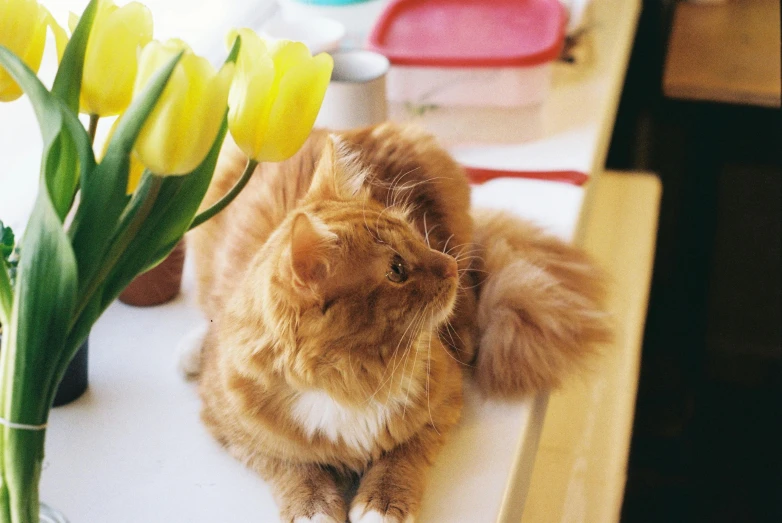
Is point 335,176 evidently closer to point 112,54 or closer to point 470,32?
point 112,54

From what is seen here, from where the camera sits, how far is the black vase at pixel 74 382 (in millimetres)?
925

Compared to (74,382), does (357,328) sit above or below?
above

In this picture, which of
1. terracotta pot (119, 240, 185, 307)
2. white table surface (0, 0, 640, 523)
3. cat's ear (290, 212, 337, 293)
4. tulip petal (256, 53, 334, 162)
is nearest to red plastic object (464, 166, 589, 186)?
white table surface (0, 0, 640, 523)

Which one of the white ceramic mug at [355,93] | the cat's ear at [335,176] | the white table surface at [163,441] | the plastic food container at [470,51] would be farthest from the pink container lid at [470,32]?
the cat's ear at [335,176]

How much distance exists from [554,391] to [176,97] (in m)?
0.66

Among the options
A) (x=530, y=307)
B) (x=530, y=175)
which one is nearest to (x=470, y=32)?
(x=530, y=175)

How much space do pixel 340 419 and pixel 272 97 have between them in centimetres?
39

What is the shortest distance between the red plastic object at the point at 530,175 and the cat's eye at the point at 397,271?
49 centimetres

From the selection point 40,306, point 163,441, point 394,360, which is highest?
point 40,306

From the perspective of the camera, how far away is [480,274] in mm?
1144

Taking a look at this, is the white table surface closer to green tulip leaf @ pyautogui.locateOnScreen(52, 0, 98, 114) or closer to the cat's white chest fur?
the cat's white chest fur

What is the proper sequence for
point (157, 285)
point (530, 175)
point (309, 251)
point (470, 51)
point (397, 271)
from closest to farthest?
point (309, 251), point (397, 271), point (157, 285), point (530, 175), point (470, 51)

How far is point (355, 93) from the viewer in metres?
1.20

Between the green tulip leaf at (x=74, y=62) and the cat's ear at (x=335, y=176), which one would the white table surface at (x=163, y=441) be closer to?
the cat's ear at (x=335, y=176)
